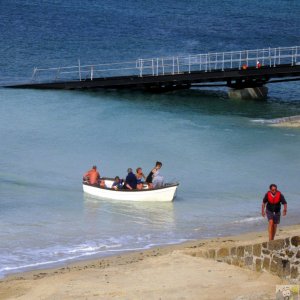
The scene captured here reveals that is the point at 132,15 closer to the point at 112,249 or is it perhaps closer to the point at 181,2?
the point at 181,2

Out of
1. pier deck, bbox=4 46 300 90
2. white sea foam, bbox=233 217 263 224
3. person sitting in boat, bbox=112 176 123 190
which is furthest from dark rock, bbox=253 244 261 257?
pier deck, bbox=4 46 300 90

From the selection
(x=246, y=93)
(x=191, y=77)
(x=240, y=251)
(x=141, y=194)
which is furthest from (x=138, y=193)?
(x=246, y=93)

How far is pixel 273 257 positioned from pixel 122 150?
1885 centimetres

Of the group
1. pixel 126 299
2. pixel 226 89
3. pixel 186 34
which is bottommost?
pixel 126 299

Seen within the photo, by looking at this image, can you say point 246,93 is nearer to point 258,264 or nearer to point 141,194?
point 141,194

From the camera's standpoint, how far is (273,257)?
19.2 meters

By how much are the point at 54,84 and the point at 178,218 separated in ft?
78.7

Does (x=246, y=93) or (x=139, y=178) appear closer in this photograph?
(x=139, y=178)

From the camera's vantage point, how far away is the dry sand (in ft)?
62.0

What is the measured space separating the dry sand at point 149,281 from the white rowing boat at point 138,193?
5869 millimetres

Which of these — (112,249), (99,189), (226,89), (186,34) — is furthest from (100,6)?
(112,249)

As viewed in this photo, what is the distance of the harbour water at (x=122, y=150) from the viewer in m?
26.6

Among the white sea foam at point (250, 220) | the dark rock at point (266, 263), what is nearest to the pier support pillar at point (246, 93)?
the white sea foam at point (250, 220)

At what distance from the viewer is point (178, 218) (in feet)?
92.0
